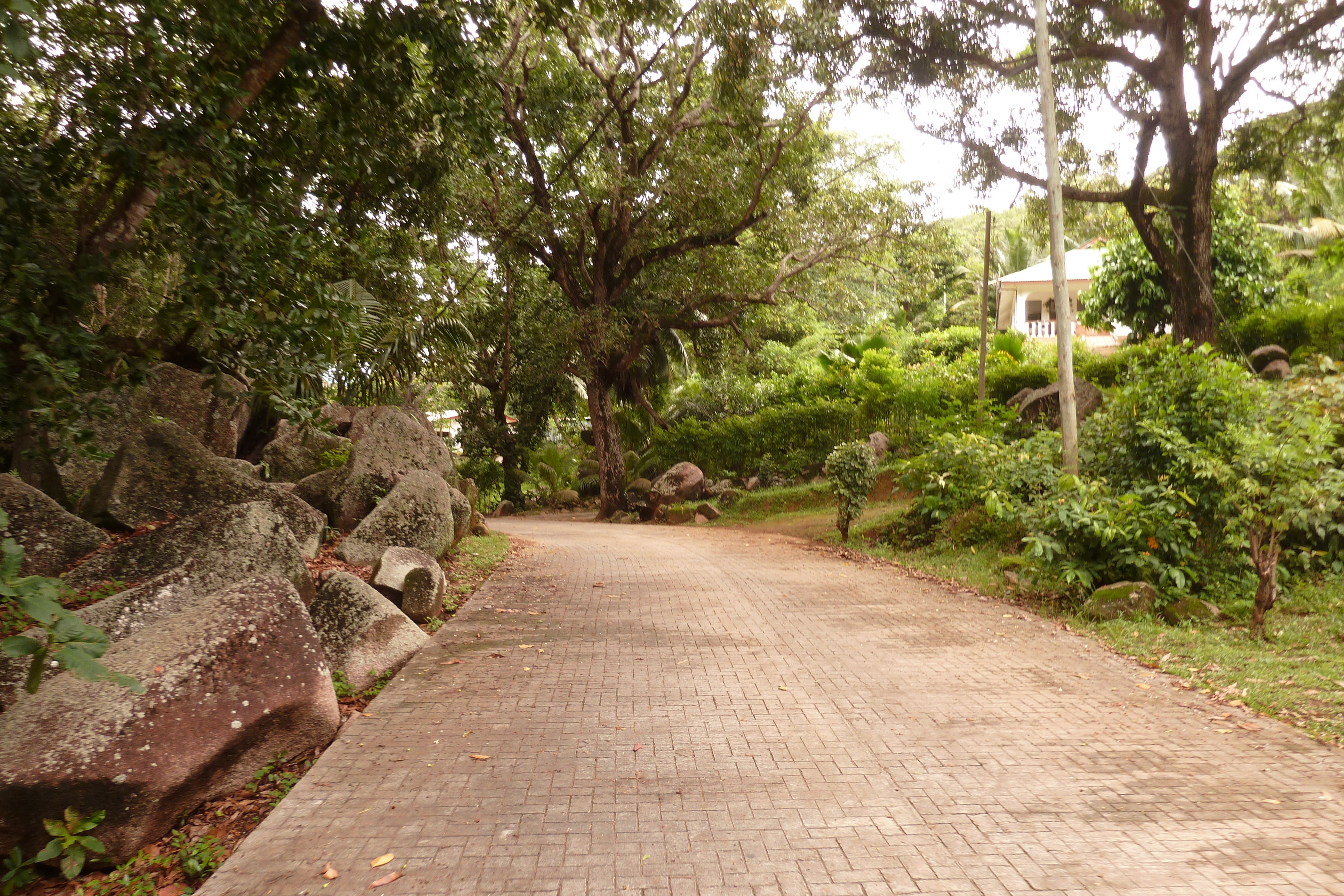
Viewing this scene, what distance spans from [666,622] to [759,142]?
1305 cm

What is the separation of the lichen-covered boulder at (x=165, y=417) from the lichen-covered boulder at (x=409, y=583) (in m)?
1.98

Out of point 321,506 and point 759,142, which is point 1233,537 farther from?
point 759,142

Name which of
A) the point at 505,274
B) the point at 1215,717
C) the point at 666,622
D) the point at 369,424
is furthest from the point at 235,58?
the point at 505,274

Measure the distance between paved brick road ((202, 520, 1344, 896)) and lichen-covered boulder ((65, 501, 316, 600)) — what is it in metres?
1.34

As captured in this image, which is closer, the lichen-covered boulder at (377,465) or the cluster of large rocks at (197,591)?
the cluster of large rocks at (197,591)

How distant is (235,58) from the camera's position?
7434mm

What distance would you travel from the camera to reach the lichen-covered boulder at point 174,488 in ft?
26.0

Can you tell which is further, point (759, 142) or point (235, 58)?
point (759, 142)

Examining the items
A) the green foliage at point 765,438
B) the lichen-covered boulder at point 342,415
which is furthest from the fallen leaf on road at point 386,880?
the green foliage at point 765,438

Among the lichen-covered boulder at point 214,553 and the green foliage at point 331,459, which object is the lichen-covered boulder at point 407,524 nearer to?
the lichen-covered boulder at point 214,553

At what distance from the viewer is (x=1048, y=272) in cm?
3500

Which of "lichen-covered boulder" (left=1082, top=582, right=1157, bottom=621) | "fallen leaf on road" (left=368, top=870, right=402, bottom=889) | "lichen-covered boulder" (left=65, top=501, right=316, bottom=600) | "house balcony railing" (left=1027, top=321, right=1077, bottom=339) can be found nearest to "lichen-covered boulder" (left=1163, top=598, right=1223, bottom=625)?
"lichen-covered boulder" (left=1082, top=582, right=1157, bottom=621)

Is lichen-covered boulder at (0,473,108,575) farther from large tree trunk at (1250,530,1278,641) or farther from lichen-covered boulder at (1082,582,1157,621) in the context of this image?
large tree trunk at (1250,530,1278,641)

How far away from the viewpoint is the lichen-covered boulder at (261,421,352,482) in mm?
11844
